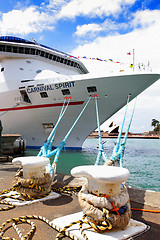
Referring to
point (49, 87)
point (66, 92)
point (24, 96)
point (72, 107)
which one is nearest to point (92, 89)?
point (66, 92)

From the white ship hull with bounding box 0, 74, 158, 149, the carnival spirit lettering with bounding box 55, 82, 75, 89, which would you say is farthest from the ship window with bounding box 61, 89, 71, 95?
the carnival spirit lettering with bounding box 55, 82, 75, 89

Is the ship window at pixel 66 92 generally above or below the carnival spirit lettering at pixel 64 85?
below

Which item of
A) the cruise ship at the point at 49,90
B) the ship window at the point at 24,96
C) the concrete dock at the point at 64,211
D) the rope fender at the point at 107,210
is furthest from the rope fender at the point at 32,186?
the ship window at the point at 24,96

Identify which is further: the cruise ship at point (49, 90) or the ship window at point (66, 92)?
the ship window at point (66, 92)

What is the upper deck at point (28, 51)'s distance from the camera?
16.8 metres

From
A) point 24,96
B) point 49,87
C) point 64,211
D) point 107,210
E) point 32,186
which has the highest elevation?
point 49,87

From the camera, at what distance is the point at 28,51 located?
17172 mm

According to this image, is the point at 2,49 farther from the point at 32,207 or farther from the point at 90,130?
the point at 32,207

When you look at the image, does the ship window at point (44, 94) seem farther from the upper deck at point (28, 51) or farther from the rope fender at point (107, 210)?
the rope fender at point (107, 210)

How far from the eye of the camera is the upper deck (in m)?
16.8

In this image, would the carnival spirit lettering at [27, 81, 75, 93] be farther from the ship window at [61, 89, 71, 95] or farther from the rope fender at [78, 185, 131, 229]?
the rope fender at [78, 185, 131, 229]

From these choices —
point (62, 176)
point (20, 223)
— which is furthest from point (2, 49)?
point (20, 223)

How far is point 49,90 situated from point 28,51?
230 inches

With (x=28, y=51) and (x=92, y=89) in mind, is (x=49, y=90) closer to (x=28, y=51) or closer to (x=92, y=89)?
(x=92, y=89)
